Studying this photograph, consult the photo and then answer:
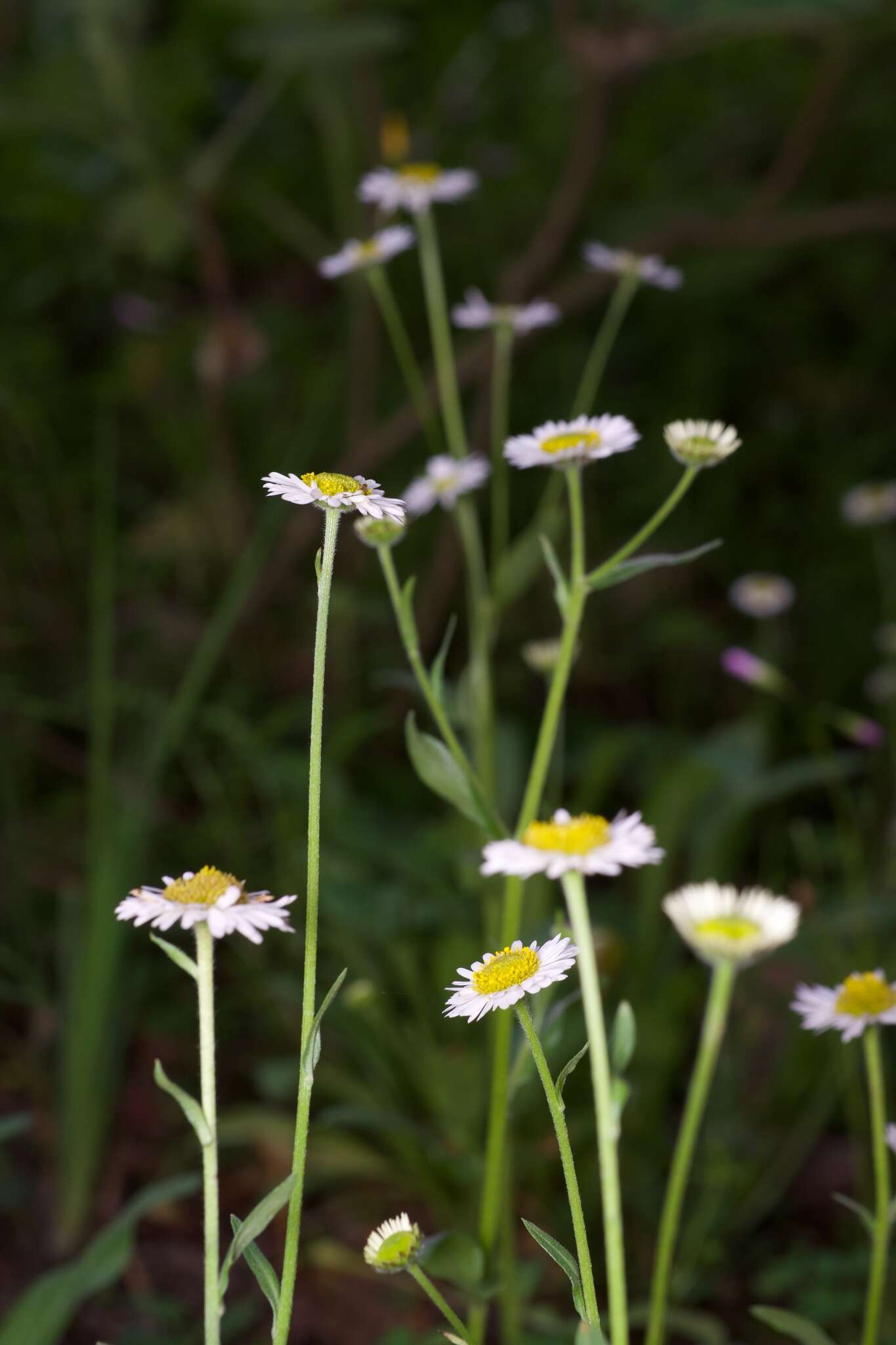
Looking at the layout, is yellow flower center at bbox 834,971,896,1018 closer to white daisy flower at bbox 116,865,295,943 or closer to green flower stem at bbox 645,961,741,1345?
green flower stem at bbox 645,961,741,1345

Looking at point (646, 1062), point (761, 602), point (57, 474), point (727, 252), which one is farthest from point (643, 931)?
point (727, 252)

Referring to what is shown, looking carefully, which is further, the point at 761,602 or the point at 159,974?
the point at 761,602

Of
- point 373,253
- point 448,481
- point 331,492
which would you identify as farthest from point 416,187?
point 331,492

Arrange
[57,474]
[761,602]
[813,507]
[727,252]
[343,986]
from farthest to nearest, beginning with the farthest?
1. [813,507]
2. [727,252]
3. [57,474]
4. [761,602]
5. [343,986]

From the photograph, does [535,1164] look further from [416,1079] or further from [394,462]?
[394,462]

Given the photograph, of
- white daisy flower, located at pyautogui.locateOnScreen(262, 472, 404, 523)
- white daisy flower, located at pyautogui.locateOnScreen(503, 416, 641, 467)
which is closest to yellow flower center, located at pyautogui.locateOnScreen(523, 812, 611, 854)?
white daisy flower, located at pyautogui.locateOnScreen(262, 472, 404, 523)

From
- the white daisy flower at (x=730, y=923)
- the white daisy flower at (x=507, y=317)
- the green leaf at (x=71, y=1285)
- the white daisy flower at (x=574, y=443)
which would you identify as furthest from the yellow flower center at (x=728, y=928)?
the white daisy flower at (x=507, y=317)

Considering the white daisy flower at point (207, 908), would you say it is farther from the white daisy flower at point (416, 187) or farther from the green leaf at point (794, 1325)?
the white daisy flower at point (416, 187)
